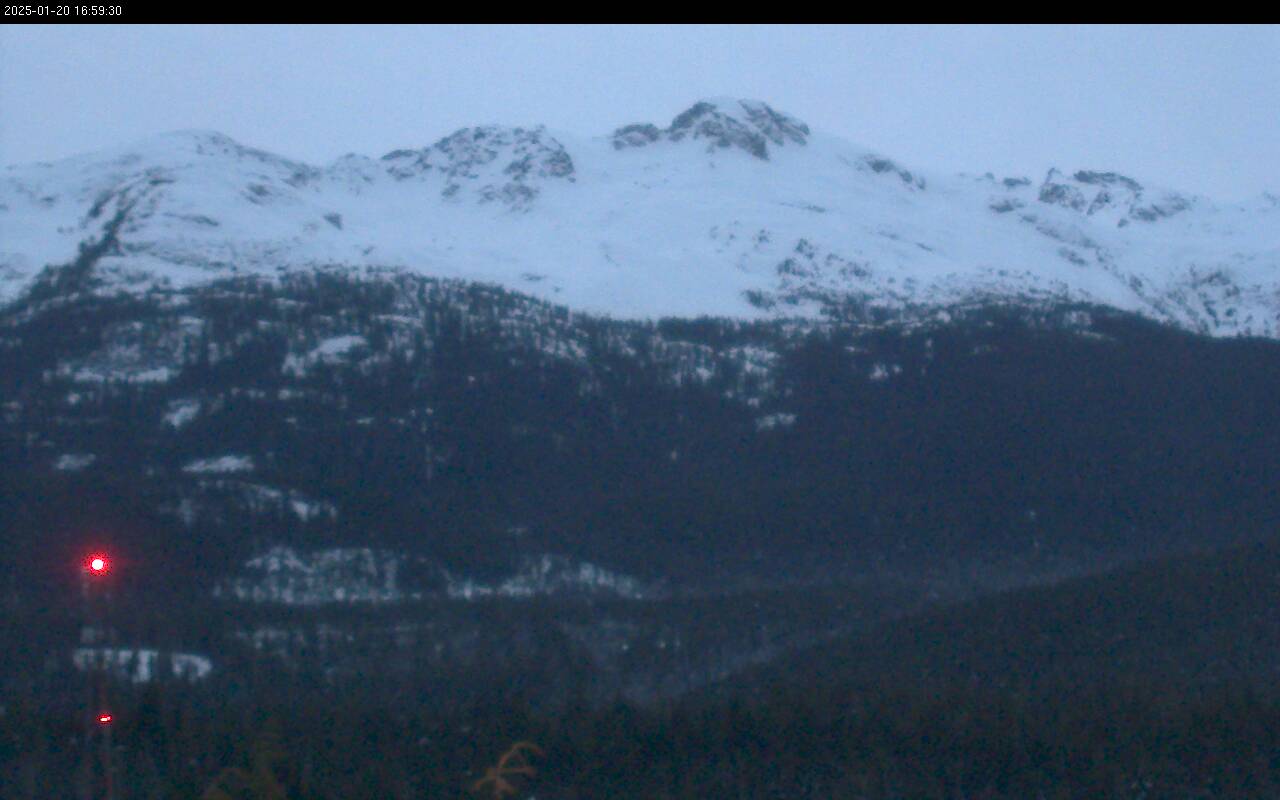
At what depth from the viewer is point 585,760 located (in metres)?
31.3

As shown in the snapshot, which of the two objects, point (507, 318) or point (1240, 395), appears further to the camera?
point (507, 318)

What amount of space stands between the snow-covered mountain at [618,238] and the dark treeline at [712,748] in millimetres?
90293

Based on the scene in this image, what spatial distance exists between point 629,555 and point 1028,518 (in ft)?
74.1

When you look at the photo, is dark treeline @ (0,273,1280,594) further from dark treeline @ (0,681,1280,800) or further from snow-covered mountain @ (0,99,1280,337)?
dark treeline @ (0,681,1280,800)

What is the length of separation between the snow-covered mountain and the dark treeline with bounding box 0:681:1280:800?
90293 mm

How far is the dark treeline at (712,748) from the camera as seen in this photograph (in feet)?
96.8

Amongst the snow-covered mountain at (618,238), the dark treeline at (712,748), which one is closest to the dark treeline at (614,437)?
the snow-covered mountain at (618,238)

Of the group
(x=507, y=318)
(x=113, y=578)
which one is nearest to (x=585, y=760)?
(x=113, y=578)

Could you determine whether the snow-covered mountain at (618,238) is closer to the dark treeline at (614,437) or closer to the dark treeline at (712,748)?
the dark treeline at (614,437)

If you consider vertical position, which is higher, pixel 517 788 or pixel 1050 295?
pixel 517 788

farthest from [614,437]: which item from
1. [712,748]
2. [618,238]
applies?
[618,238]

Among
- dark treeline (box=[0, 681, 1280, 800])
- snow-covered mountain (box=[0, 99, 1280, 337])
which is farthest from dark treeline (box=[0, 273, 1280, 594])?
dark treeline (box=[0, 681, 1280, 800])
